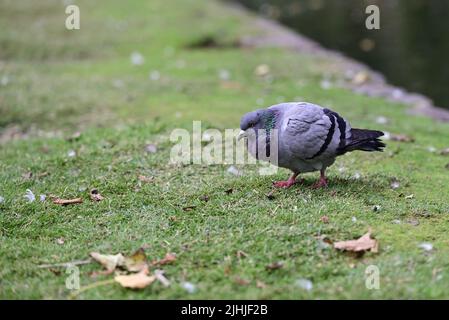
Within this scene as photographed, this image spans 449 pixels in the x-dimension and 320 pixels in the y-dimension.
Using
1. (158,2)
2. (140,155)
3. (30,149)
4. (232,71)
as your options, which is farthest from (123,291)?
(158,2)

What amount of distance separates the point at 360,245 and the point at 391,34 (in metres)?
16.8

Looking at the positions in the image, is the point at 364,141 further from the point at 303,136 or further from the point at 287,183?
the point at 287,183

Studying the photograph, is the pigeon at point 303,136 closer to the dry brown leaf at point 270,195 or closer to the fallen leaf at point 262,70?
the dry brown leaf at point 270,195

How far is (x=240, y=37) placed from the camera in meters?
17.2

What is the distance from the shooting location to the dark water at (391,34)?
16031 millimetres

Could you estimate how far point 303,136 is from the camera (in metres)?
5.74

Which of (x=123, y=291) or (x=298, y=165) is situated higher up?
(x=298, y=165)

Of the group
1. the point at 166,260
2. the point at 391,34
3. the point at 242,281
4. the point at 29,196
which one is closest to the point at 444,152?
the point at 242,281

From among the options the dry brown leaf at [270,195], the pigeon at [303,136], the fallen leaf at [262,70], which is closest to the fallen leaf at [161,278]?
the dry brown leaf at [270,195]

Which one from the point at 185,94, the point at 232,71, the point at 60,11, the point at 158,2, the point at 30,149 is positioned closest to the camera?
the point at 30,149

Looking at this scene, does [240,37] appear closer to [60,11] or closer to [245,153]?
[60,11]

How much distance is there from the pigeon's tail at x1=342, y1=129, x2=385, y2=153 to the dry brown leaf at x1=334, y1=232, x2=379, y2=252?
123 cm

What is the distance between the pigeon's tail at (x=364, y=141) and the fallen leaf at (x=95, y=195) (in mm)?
2586
